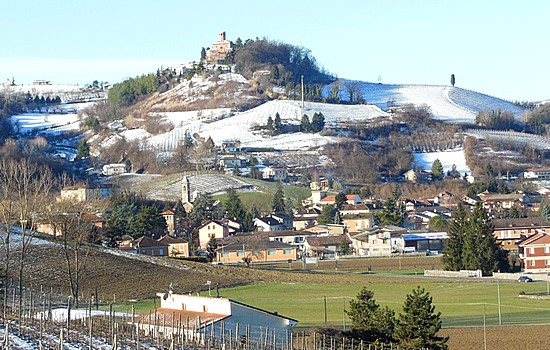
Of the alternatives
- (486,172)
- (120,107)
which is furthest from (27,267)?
(120,107)

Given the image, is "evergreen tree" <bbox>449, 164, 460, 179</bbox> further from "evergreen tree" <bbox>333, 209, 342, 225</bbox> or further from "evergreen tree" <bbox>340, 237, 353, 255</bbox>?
"evergreen tree" <bbox>340, 237, 353, 255</bbox>

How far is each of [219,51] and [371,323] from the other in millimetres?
174856

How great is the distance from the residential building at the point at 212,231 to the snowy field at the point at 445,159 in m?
56.6

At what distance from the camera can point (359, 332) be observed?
2286 cm

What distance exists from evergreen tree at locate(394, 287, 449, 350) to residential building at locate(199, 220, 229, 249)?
160ft

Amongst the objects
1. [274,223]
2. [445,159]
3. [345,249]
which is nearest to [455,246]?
[345,249]

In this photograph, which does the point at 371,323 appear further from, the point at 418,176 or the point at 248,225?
the point at 418,176

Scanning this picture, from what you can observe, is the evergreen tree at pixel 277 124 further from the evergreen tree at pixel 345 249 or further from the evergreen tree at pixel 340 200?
the evergreen tree at pixel 345 249

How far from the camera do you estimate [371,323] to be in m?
22.9

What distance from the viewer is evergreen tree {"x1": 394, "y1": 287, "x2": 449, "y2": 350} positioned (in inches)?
878

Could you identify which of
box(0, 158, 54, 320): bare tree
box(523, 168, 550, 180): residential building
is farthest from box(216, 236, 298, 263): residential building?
box(523, 168, 550, 180): residential building

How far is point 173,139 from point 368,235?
80.9m

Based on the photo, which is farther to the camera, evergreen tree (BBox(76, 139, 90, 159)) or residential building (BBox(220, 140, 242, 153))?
evergreen tree (BBox(76, 139, 90, 159))

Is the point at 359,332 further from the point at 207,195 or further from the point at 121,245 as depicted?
the point at 207,195
